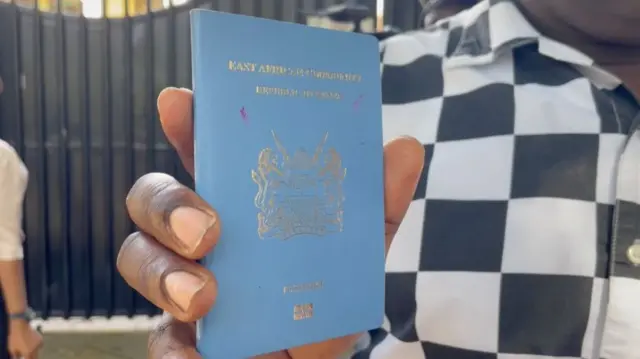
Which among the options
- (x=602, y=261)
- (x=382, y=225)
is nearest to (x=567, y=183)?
(x=602, y=261)

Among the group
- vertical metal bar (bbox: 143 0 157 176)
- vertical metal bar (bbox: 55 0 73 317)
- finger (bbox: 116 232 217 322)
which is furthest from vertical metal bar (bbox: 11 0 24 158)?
finger (bbox: 116 232 217 322)

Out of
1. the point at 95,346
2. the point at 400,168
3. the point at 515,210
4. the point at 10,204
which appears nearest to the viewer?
A: the point at 400,168

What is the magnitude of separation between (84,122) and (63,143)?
0.09 meters

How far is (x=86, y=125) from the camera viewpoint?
1.98 metres

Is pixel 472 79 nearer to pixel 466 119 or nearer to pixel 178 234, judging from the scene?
pixel 466 119

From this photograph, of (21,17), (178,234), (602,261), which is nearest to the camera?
(178,234)

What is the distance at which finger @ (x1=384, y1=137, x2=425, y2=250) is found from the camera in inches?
18.5

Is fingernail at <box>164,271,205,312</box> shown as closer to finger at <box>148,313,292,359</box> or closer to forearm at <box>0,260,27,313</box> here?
finger at <box>148,313,292,359</box>

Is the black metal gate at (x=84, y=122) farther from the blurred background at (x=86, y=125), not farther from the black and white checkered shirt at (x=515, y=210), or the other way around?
the black and white checkered shirt at (x=515, y=210)

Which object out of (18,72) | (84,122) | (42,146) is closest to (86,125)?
(84,122)

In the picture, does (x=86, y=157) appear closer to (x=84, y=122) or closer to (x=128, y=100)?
(x=84, y=122)

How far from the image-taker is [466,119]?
0.64 meters

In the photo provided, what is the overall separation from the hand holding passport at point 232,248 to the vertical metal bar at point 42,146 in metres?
1.69

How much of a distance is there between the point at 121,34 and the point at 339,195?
5.61 feet
